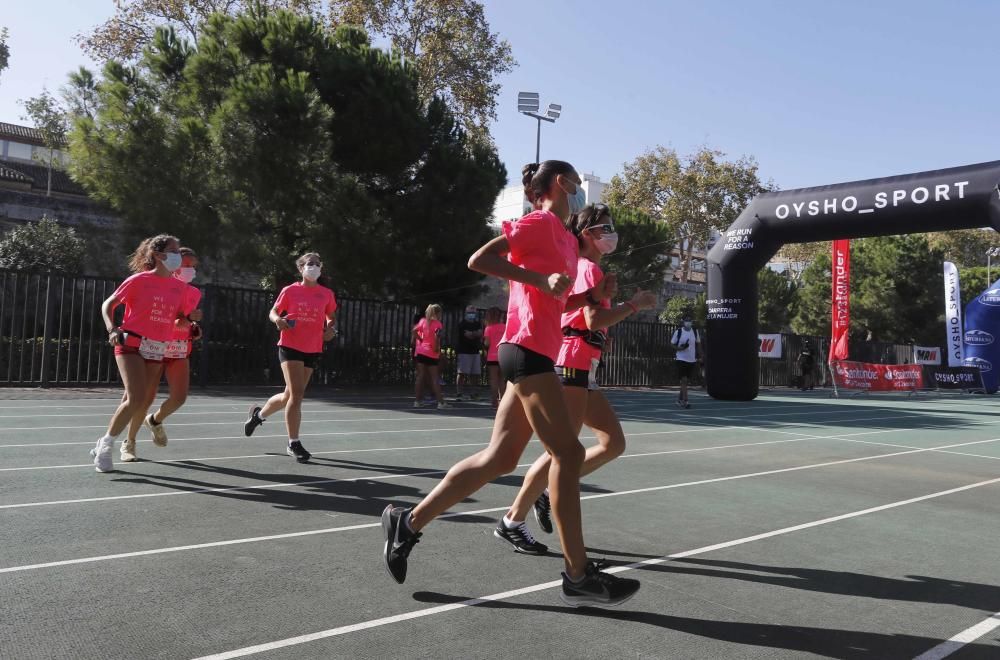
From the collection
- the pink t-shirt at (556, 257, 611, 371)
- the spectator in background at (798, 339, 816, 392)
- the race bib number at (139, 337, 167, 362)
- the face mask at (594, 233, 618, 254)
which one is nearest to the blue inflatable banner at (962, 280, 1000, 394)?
the spectator in background at (798, 339, 816, 392)

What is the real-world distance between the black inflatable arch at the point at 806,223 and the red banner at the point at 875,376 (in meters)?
7.68

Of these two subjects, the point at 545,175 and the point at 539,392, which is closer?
the point at 539,392

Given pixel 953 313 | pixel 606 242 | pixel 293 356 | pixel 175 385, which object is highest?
pixel 953 313

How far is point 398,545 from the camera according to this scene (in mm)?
3600

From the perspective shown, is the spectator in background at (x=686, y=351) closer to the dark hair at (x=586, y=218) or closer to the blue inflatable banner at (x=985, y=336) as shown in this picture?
the dark hair at (x=586, y=218)

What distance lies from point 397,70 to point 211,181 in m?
5.06

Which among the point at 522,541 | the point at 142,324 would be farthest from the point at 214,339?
the point at 522,541

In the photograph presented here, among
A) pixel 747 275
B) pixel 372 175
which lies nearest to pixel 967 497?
pixel 747 275

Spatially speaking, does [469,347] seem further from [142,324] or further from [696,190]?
[696,190]

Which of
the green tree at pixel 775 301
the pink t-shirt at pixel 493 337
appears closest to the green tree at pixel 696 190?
the green tree at pixel 775 301

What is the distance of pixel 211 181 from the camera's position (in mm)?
17750

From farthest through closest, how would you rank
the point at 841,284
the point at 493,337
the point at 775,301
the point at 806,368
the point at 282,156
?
the point at 775,301 → the point at 806,368 → the point at 841,284 → the point at 282,156 → the point at 493,337

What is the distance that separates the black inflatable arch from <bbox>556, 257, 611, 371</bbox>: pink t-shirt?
11.9 metres

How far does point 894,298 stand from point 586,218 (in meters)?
38.9
